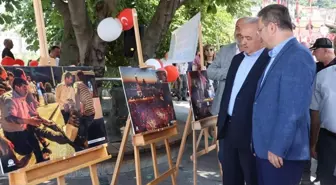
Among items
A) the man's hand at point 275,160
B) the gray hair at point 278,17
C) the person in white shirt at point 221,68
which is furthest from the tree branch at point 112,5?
the man's hand at point 275,160

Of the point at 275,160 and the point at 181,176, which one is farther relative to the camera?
the point at 181,176

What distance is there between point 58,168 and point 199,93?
6.90ft

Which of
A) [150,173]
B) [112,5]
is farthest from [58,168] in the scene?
[112,5]

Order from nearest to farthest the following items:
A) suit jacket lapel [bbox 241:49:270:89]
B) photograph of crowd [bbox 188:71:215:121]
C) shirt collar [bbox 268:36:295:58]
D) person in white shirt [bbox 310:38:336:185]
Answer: shirt collar [bbox 268:36:295:58]
suit jacket lapel [bbox 241:49:270:89]
person in white shirt [bbox 310:38:336:185]
photograph of crowd [bbox 188:71:215:121]

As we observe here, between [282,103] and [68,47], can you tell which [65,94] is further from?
[68,47]

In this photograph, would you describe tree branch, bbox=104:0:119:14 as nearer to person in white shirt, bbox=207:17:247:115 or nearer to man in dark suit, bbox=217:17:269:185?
person in white shirt, bbox=207:17:247:115

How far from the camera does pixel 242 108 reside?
9.20 feet

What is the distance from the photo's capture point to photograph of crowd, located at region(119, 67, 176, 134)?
3.21m

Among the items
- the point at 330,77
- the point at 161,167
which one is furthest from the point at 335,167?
the point at 161,167

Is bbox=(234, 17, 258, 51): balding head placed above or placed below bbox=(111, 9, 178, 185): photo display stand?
above

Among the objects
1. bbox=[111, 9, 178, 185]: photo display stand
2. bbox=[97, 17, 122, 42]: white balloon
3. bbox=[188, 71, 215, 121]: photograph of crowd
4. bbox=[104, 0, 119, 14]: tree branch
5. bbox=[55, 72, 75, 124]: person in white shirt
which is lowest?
bbox=[111, 9, 178, 185]: photo display stand

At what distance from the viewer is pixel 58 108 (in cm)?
253

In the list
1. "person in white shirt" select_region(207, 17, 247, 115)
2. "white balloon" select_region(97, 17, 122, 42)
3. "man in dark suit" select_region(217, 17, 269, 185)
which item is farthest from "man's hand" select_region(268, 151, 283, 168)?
"white balloon" select_region(97, 17, 122, 42)

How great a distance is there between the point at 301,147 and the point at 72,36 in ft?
15.2
